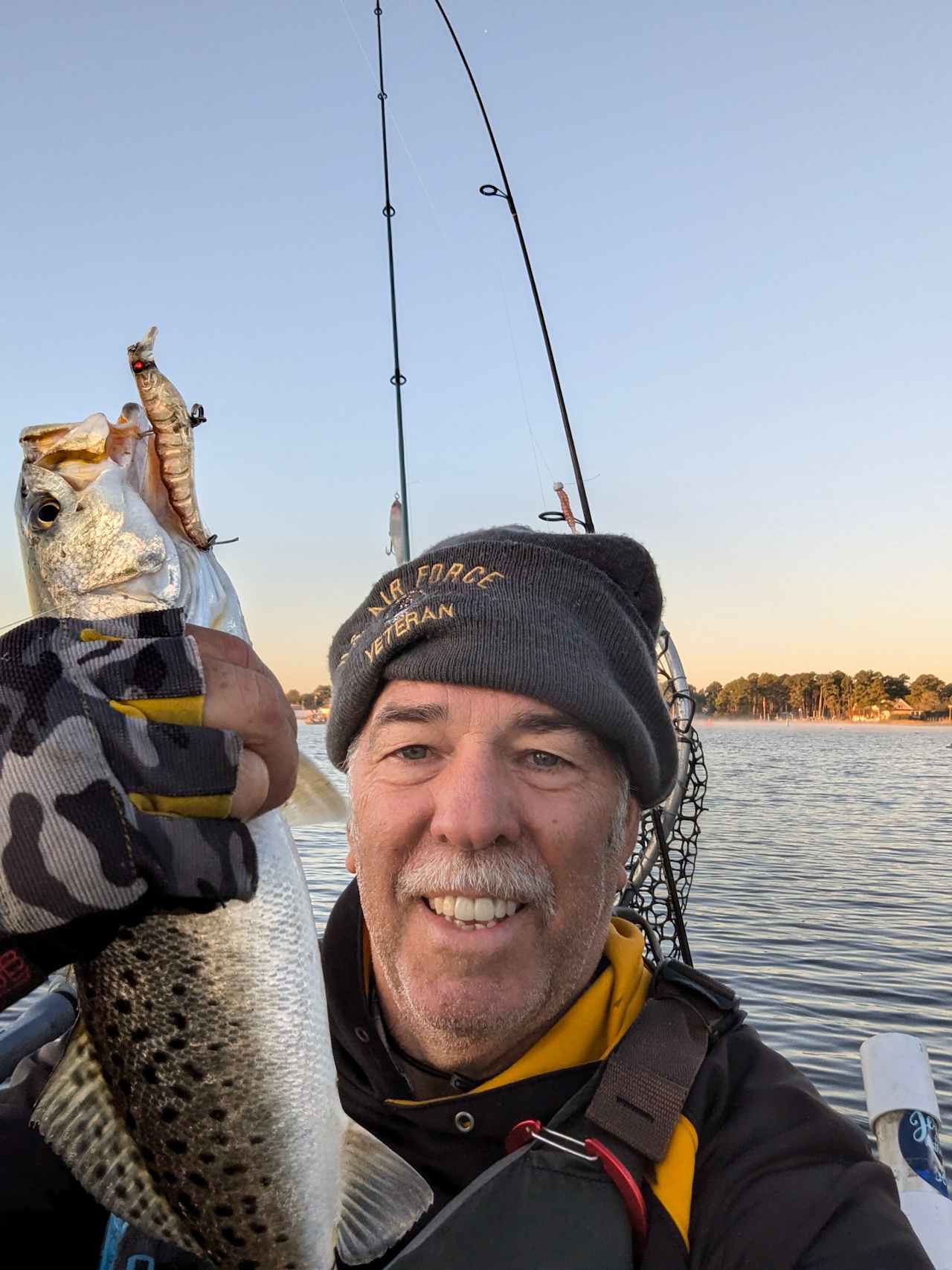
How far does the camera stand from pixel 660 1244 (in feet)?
6.55

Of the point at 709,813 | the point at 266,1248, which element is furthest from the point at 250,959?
the point at 709,813

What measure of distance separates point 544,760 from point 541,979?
50 cm

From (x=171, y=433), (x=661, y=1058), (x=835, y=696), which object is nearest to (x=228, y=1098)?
(x=661, y=1058)

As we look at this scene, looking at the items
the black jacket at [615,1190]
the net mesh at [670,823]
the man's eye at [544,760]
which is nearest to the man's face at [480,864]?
the man's eye at [544,760]

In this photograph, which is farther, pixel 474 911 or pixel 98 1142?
pixel 474 911

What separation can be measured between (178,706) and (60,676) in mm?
150

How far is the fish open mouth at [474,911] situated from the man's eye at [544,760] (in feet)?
1.08

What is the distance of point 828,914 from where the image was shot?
1330cm

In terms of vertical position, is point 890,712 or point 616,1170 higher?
point 616,1170

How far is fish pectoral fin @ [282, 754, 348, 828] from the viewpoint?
2.08 meters

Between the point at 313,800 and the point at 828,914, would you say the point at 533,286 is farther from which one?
the point at 828,914

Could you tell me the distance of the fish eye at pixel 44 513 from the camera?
2039 mm

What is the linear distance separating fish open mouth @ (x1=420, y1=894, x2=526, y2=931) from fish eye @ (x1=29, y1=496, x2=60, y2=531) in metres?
1.15

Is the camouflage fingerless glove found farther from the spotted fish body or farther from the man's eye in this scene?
the man's eye
